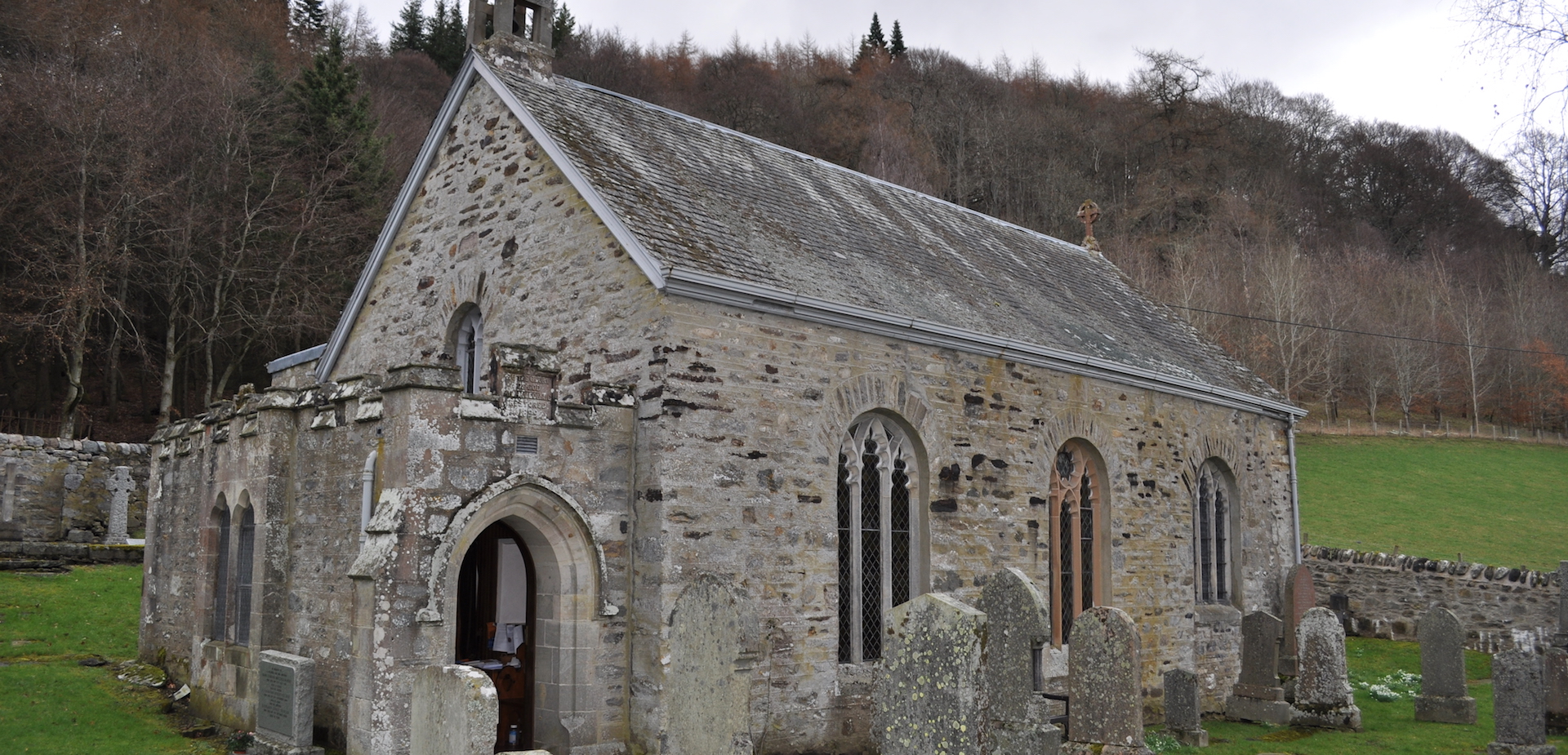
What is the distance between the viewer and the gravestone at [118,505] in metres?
22.2

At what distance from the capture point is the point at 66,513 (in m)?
22.6

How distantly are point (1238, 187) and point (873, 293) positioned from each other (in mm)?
43640

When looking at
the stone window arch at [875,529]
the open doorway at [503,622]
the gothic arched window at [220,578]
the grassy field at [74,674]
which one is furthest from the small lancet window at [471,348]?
the grassy field at [74,674]

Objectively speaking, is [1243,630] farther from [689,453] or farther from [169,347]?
[169,347]

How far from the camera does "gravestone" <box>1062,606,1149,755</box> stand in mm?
9820

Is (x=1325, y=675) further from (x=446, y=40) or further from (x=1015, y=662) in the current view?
(x=446, y=40)

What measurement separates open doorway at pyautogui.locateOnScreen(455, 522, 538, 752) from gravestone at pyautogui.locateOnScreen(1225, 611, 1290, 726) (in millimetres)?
11565

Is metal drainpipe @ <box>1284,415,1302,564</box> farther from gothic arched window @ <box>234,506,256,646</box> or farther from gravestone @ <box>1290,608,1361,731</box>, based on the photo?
gothic arched window @ <box>234,506,256,646</box>

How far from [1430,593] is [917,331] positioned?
56.9ft

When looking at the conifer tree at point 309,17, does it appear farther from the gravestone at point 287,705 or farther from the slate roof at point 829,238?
the gravestone at point 287,705

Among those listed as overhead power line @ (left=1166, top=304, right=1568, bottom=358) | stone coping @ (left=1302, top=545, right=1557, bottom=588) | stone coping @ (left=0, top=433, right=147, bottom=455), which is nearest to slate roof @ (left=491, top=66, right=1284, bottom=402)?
stone coping @ (left=1302, top=545, right=1557, bottom=588)

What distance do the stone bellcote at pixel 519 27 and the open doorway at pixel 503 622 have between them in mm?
7104

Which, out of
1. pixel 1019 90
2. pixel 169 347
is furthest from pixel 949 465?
pixel 1019 90

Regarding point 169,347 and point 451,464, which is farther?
point 169,347
